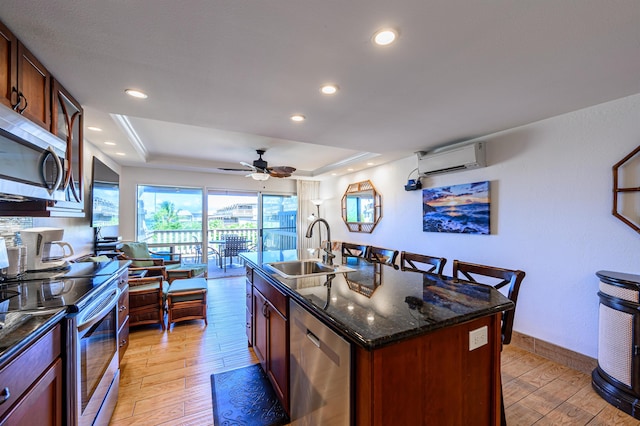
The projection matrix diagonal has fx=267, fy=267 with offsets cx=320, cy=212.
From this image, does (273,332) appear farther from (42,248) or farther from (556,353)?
(556,353)

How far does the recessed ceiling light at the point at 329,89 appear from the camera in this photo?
75.4 inches

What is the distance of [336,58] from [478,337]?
166 cm

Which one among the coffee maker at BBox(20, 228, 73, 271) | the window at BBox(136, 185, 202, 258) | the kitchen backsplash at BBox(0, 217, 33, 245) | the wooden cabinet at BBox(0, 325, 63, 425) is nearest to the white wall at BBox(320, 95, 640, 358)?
the wooden cabinet at BBox(0, 325, 63, 425)

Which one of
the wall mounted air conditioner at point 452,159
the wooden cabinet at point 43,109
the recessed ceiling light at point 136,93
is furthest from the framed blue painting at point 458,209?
the wooden cabinet at point 43,109

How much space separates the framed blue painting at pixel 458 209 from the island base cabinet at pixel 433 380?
2083mm

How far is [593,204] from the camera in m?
2.29

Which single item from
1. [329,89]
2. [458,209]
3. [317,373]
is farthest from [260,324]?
[458,209]

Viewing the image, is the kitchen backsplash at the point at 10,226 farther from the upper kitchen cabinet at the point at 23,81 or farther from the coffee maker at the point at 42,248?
the upper kitchen cabinet at the point at 23,81

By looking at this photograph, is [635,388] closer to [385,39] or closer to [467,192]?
[467,192]

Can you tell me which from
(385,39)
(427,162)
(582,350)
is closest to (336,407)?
(385,39)

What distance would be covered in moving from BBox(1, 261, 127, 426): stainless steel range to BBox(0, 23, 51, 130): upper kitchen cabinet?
980 millimetres

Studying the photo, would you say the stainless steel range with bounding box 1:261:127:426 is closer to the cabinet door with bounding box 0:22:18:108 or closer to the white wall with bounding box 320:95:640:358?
the cabinet door with bounding box 0:22:18:108

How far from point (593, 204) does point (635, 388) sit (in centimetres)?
137

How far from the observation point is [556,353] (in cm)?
249
